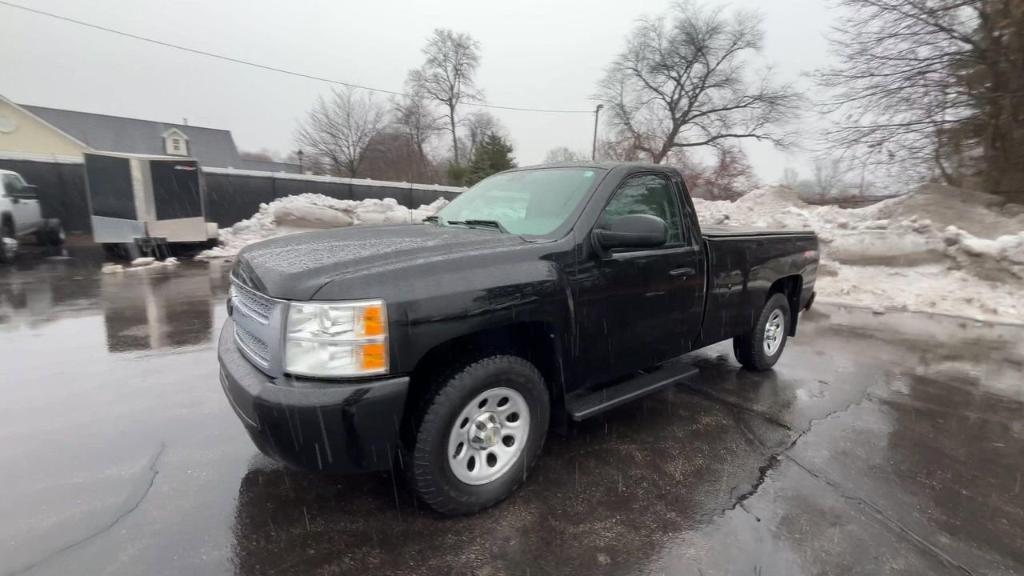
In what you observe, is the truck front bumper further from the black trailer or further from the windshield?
the black trailer

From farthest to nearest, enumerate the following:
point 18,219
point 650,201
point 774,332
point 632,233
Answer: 1. point 18,219
2. point 774,332
3. point 650,201
4. point 632,233

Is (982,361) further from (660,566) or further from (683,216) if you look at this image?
(660,566)

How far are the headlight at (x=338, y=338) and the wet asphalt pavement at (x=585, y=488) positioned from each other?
93cm

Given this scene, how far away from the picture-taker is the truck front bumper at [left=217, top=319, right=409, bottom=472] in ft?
7.16

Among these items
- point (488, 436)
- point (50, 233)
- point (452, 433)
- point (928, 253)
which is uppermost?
point (50, 233)

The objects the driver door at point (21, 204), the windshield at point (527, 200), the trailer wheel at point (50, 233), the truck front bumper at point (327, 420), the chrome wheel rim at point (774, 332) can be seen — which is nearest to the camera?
the truck front bumper at point (327, 420)

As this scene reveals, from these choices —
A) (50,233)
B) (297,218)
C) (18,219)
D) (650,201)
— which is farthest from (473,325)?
(50,233)

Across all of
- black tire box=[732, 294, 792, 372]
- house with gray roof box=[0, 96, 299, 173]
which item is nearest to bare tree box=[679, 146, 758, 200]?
black tire box=[732, 294, 792, 372]

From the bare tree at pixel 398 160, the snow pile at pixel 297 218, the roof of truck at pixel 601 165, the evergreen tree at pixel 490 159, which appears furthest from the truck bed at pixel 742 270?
the bare tree at pixel 398 160

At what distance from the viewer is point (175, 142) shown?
42.8m

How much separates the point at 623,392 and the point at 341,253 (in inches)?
77.9

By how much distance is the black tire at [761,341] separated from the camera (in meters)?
4.78

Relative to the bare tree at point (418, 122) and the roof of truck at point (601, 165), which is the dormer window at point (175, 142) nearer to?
the bare tree at point (418, 122)

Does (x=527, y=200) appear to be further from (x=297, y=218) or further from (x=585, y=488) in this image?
(x=297, y=218)
